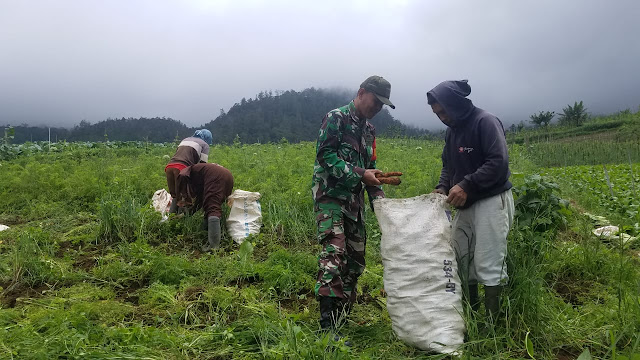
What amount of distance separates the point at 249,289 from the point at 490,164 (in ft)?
6.77

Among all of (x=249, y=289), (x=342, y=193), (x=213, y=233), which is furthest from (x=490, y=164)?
(x=213, y=233)

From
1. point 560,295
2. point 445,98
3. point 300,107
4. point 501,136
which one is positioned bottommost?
point 560,295

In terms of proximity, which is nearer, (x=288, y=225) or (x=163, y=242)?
(x=163, y=242)

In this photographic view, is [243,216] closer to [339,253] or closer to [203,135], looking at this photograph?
[203,135]

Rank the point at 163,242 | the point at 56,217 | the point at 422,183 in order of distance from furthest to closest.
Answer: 1. the point at 422,183
2. the point at 56,217
3. the point at 163,242

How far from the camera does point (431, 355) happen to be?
2328mm

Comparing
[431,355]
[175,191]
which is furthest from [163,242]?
[431,355]

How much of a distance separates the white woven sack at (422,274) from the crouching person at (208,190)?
101 inches

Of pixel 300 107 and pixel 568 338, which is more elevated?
pixel 300 107

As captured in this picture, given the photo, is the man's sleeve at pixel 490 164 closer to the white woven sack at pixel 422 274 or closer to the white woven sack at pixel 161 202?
the white woven sack at pixel 422 274

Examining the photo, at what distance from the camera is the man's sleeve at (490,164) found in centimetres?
242

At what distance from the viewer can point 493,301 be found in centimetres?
257

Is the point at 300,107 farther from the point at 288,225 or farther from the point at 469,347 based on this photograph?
the point at 469,347

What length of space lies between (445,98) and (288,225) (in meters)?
3.06
